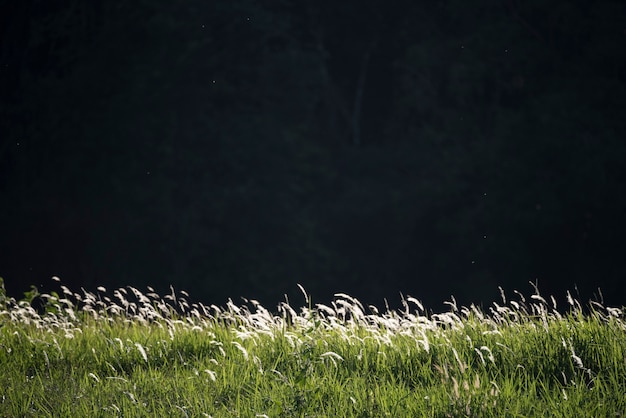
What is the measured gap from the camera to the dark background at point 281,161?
21.6 m

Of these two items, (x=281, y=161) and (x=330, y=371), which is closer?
(x=330, y=371)

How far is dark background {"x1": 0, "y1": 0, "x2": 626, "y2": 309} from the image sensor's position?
21.6m

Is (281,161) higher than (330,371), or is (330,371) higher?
(330,371)

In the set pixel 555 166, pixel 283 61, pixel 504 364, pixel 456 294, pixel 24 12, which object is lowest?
pixel 456 294

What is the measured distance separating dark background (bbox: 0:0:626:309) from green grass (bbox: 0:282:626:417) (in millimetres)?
15870

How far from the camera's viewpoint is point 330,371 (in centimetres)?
482

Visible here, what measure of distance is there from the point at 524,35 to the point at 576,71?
1.96 m

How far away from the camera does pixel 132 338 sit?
6207mm

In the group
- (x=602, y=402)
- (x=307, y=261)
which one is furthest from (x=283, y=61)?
(x=602, y=402)

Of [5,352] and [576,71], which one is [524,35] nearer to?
[576,71]

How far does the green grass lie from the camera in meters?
4.36

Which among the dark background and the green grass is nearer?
the green grass

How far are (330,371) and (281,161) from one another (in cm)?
1875

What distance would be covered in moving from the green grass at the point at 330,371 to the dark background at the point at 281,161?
15.9 metres
